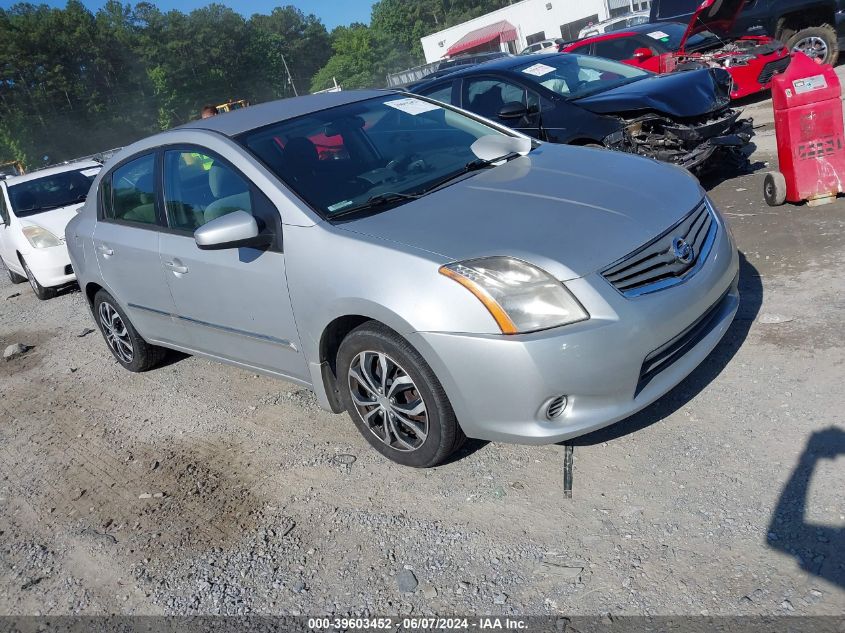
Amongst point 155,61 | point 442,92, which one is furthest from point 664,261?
point 155,61

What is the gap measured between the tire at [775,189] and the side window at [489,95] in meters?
2.36

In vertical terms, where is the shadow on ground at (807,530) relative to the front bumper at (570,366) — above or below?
below

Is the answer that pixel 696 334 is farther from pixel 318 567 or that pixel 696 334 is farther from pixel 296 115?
pixel 296 115

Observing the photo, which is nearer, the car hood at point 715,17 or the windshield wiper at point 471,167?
the windshield wiper at point 471,167

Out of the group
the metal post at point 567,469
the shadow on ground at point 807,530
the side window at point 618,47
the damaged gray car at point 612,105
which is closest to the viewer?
the shadow on ground at point 807,530

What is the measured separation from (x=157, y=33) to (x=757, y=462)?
105299mm

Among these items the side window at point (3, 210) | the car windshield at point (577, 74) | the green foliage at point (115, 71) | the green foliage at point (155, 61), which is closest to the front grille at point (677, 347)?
the car windshield at point (577, 74)

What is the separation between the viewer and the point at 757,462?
299cm

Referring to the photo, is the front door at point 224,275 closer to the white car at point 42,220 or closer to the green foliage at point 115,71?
the white car at point 42,220

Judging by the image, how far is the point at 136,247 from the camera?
4.61 meters

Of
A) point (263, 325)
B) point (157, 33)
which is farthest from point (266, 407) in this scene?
point (157, 33)

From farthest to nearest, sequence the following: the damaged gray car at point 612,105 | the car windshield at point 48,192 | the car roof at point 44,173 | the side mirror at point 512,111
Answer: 1. the car roof at point 44,173
2. the car windshield at point 48,192
3. the damaged gray car at point 612,105
4. the side mirror at point 512,111

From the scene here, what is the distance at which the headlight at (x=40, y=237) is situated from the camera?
8.93 metres

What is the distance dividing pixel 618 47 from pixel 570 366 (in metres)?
11.3
